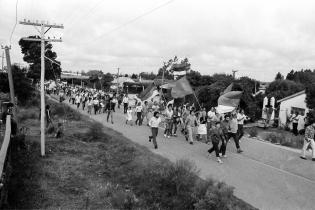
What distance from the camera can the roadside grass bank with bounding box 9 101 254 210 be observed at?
847cm

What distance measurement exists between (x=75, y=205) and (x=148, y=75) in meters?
103

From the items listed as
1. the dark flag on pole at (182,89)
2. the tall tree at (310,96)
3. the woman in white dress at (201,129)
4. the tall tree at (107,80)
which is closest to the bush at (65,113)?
the dark flag on pole at (182,89)

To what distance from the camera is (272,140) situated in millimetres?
17500

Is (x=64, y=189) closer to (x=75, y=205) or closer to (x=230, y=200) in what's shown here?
(x=75, y=205)

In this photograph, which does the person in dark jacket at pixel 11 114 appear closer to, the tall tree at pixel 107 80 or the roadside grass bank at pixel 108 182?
the roadside grass bank at pixel 108 182

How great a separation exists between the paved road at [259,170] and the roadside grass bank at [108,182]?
32.7 inches

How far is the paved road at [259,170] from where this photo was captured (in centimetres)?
909

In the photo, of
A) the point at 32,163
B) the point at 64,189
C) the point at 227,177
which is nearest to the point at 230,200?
the point at 227,177

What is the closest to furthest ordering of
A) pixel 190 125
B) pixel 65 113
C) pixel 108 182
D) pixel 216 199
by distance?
1. pixel 216 199
2. pixel 108 182
3. pixel 190 125
4. pixel 65 113

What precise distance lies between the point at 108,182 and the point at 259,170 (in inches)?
188

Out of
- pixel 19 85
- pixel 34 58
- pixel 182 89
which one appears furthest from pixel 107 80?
pixel 182 89

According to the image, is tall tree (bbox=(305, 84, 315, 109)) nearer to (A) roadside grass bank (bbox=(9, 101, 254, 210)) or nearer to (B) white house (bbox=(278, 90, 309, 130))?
(B) white house (bbox=(278, 90, 309, 130))

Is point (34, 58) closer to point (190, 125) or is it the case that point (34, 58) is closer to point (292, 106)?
point (292, 106)

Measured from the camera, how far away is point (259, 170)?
459 inches
